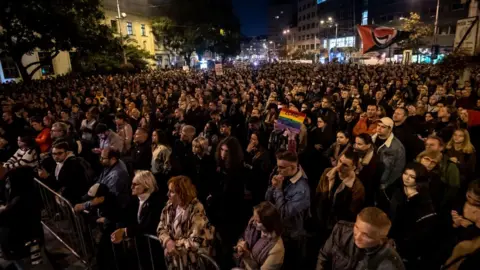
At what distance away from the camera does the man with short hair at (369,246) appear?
2.30 meters

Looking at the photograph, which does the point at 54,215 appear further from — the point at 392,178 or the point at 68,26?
the point at 68,26

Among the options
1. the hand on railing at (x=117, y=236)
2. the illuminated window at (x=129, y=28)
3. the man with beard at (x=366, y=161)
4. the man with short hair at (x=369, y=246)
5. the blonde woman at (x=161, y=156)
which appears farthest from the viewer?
the illuminated window at (x=129, y=28)

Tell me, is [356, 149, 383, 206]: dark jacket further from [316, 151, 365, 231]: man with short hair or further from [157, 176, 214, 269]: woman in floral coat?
[157, 176, 214, 269]: woman in floral coat

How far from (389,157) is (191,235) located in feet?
10.9

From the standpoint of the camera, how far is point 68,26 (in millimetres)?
23578

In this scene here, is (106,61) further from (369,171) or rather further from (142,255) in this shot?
(369,171)

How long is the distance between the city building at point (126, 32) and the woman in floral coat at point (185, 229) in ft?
103

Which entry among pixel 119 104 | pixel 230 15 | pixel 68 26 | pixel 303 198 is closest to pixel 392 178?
pixel 303 198

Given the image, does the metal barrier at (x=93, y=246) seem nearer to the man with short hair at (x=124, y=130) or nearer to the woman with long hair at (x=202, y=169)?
the woman with long hair at (x=202, y=169)

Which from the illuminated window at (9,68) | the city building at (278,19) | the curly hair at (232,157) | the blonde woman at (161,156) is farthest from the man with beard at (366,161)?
the city building at (278,19)

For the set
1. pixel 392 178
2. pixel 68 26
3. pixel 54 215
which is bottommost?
pixel 54 215

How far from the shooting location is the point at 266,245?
9.41 feet

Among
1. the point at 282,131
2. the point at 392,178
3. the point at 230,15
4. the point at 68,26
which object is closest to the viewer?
the point at 392,178

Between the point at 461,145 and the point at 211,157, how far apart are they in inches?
158
